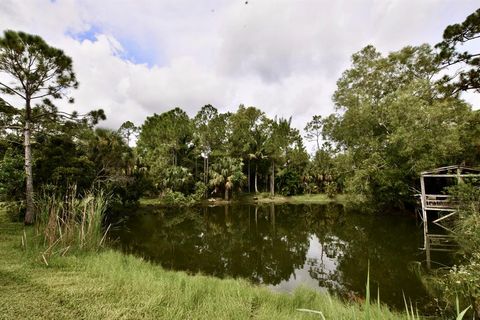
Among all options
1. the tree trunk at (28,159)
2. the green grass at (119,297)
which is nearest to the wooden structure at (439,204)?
the green grass at (119,297)

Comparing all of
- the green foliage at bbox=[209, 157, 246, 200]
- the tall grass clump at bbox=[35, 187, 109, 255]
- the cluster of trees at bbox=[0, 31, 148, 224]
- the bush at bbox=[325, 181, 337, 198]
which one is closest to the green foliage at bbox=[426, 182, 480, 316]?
the tall grass clump at bbox=[35, 187, 109, 255]

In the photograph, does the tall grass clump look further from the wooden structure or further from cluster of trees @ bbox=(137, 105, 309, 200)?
cluster of trees @ bbox=(137, 105, 309, 200)

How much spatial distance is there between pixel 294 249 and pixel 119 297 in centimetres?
729

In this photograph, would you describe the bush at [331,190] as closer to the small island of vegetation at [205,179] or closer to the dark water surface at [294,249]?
the small island of vegetation at [205,179]

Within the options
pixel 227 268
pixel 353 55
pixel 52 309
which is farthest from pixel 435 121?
pixel 52 309

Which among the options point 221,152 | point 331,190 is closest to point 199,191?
point 221,152

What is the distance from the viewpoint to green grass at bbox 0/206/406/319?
334cm

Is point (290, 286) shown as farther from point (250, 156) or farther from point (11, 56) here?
point (250, 156)

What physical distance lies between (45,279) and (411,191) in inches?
693

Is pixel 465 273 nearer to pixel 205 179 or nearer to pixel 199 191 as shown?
pixel 199 191

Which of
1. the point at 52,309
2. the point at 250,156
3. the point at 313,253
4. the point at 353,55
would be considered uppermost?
the point at 353,55

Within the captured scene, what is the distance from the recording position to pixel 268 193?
2845 centimetres

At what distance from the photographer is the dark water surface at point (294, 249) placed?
255 inches

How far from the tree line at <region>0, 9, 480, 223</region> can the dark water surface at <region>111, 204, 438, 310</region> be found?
10.5ft
